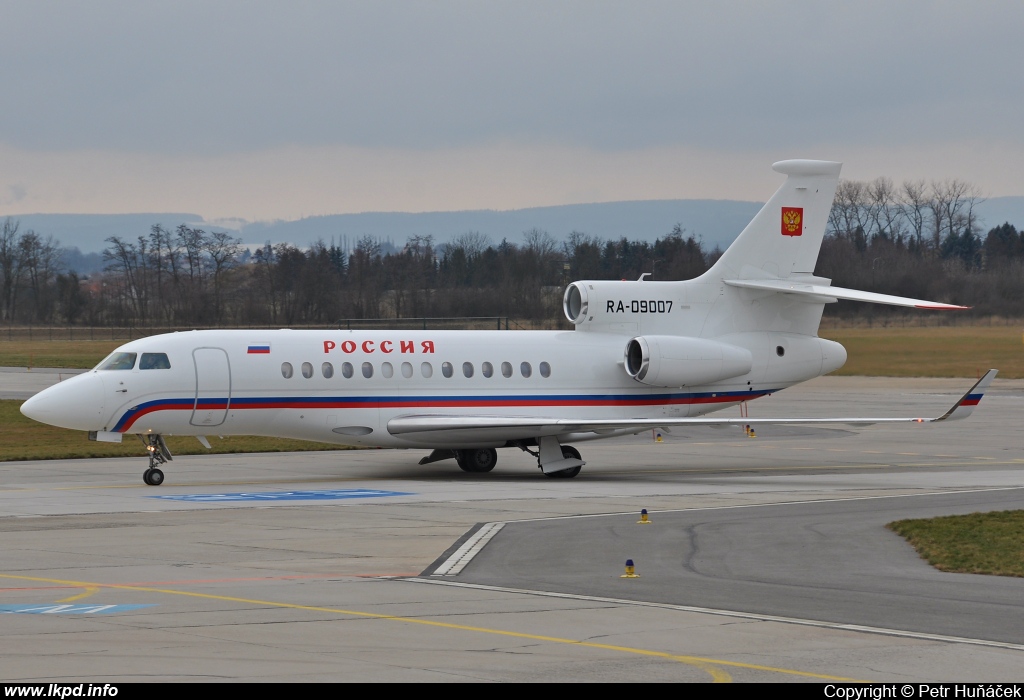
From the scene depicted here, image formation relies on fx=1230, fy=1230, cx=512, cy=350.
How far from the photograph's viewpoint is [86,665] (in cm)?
972

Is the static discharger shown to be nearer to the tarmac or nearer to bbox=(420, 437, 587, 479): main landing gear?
the tarmac

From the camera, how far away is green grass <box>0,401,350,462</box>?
1346 inches

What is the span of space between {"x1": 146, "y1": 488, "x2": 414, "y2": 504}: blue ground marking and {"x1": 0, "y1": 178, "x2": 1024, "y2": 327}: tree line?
109 feet

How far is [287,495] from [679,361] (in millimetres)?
10654

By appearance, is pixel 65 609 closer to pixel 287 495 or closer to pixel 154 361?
pixel 287 495

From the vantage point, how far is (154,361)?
86.9 ft

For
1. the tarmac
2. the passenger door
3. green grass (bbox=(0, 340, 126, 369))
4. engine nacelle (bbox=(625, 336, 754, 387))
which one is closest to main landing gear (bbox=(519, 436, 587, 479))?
the tarmac

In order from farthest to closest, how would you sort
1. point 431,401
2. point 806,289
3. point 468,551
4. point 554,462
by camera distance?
point 806,289 → point 554,462 → point 431,401 → point 468,551

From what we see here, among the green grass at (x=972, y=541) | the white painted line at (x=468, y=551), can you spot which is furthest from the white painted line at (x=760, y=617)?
the green grass at (x=972, y=541)

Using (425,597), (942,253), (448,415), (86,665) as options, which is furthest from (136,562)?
(942,253)

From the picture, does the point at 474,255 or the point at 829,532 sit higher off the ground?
the point at 474,255

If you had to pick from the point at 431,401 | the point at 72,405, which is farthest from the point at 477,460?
the point at 72,405
